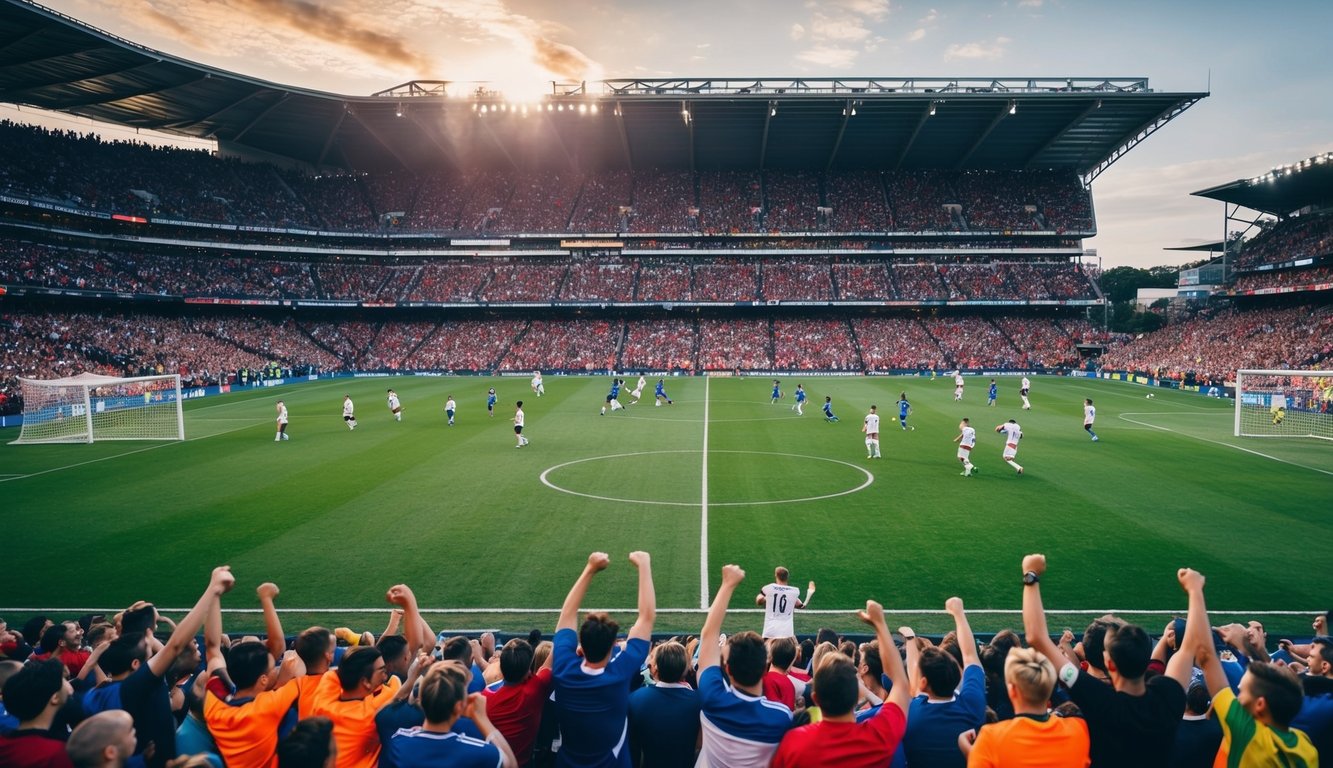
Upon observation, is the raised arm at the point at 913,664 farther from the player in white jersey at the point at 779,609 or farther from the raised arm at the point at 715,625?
the player in white jersey at the point at 779,609

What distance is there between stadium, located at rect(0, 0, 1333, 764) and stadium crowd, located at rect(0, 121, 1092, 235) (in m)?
0.42

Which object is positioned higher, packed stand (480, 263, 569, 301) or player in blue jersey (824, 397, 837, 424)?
packed stand (480, 263, 569, 301)

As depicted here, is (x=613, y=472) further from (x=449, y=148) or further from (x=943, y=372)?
(x=449, y=148)

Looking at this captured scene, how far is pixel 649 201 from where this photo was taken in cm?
8069

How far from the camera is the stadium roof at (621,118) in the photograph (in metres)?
56.6

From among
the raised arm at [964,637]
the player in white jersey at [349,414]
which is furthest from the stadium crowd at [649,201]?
the raised arm at [964,637]

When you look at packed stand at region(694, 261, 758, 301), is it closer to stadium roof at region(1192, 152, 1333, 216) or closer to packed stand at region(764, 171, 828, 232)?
packed stand at region(764, 171, 828, 232)

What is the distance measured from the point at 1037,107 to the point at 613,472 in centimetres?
5800

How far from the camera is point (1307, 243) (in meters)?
57.2

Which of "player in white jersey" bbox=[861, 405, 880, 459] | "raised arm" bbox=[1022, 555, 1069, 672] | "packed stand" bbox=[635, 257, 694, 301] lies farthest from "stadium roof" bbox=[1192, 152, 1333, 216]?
"raised arm" bbox=[1022, 555, 1069, 672]

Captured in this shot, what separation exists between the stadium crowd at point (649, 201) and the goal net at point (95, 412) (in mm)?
34447

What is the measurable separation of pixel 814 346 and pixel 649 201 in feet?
81.5

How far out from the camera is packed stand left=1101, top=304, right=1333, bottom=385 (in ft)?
164

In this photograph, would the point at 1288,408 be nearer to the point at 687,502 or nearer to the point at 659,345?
the point at 687,502
